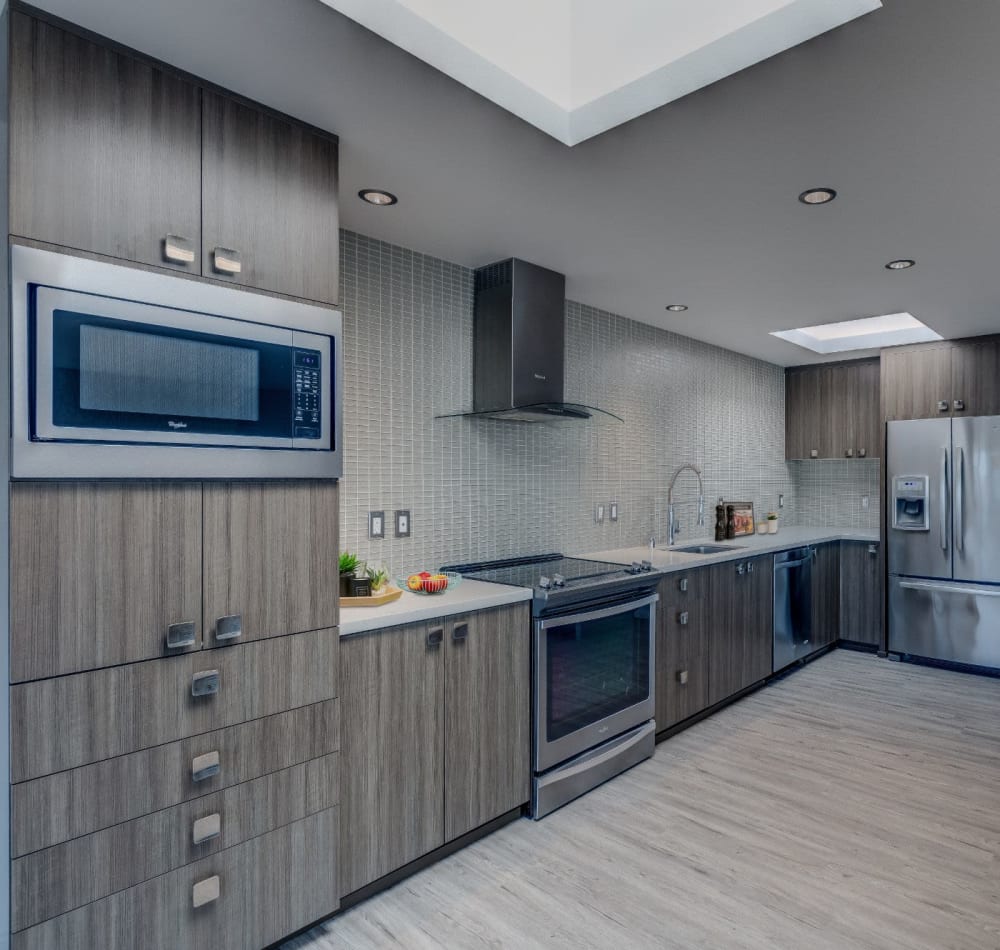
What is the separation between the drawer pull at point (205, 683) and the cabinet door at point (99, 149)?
99 cm

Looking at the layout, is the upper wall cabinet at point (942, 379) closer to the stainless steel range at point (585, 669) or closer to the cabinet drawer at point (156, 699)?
the stainless steel range at point (585, 669)

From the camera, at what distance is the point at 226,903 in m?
1.70

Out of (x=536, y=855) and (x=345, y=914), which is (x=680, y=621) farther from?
(x=345, y=914)

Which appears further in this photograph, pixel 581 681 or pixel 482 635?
pixel 581 681

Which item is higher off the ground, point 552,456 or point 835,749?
point 552,456

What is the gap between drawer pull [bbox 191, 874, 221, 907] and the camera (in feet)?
5.36

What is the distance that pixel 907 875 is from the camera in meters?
2.26

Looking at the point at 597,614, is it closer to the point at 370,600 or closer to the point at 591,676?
the point at 591,676

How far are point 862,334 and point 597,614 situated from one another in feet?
12.2

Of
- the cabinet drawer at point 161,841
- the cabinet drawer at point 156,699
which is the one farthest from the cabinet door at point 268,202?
the cabinet drawer at point 161,841

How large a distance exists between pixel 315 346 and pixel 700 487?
11.4 ft

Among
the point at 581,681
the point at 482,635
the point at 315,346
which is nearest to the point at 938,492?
the point at 581,681

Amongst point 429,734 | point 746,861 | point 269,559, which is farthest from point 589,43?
point 746,861

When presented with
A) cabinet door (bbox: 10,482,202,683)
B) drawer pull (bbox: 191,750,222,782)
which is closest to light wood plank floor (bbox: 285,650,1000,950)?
drawer pull (bbox: 191,750,222,782)
